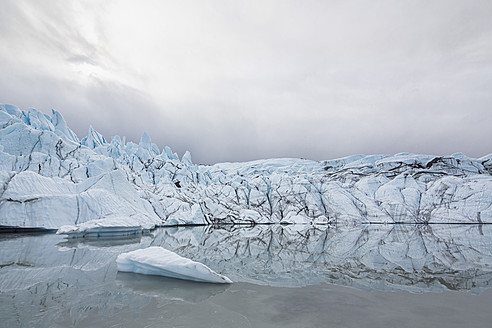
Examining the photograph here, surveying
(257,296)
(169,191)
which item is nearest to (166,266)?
(257,296)

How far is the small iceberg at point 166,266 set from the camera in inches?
237

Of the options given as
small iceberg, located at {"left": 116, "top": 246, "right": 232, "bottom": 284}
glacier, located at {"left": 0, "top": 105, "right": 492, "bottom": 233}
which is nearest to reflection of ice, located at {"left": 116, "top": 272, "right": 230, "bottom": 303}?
small iceberg, located at {"left": 116, "top": 246, "right": 232, "bottom": 284}

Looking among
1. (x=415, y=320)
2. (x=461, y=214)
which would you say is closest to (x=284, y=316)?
(x=415, y=320)

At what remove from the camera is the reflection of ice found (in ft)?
16.5

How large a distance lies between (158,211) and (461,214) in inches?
1351

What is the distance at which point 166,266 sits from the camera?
635 cm

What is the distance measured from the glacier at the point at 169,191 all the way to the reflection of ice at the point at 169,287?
39.5 feet

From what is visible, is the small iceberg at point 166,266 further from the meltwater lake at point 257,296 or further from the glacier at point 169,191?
the glacier at point 169,191

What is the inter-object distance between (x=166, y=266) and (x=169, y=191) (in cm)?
2813

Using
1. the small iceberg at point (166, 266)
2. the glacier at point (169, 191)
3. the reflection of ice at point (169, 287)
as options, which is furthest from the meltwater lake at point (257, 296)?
the glacier at point (169, 191)

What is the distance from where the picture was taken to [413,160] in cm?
4988

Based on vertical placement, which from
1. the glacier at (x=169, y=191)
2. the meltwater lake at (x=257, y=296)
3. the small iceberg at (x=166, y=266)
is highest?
the glacier at (x=169, y=191)

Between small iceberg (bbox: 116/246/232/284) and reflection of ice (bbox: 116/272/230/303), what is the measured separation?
0.15 meters

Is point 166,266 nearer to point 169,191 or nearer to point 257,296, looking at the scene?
point 257,296
